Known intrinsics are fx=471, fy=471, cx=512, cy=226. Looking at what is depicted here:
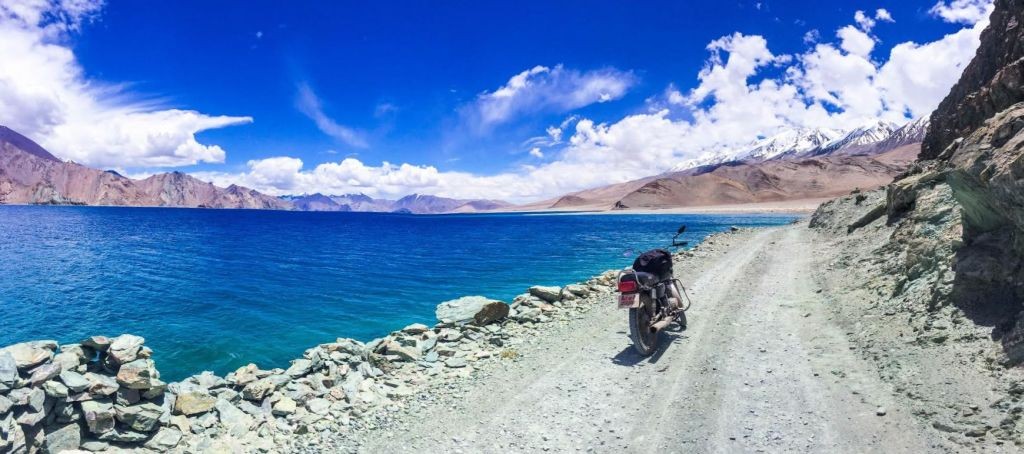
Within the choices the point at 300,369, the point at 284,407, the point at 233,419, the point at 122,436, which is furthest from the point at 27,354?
the point at 300,369

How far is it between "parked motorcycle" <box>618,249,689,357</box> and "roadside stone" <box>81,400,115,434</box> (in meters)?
8.31

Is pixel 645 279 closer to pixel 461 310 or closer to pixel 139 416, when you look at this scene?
pixel 461 310

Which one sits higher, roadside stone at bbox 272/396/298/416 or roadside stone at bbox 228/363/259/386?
roadside stone at bbox 272/396/298/416

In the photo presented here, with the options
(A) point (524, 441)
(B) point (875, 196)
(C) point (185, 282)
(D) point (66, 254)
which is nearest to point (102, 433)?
(A) point (524, 441)

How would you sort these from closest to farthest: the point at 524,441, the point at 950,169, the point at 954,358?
the point at 524,441, the point at 954,358, the point at 950,169

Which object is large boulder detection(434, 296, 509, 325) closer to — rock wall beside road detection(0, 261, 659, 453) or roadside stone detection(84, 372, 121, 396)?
rock wall beside road detection(0, 261, 659, 453)

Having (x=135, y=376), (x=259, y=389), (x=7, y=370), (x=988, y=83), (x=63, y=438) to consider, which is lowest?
(x=259, y=389)

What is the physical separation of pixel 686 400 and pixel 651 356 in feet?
6.93

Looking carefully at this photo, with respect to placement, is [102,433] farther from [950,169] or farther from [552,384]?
[950,169]

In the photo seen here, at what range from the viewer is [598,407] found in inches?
268

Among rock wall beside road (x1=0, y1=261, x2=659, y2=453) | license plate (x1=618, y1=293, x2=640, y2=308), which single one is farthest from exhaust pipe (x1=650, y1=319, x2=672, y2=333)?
rock wall beside road (x1=0, y1=261, x2=659, y2=453)

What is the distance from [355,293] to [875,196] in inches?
1234

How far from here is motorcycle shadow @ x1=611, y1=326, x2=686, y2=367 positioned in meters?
8.58

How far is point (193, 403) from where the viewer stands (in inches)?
321
